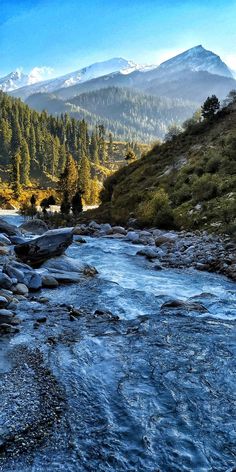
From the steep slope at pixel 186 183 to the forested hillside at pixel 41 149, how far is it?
50.9m

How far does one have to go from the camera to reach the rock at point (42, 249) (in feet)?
55.9

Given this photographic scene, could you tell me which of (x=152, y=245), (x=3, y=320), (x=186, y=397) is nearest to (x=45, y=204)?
(x=152, y=245)

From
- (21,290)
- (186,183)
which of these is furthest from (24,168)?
(21,290)

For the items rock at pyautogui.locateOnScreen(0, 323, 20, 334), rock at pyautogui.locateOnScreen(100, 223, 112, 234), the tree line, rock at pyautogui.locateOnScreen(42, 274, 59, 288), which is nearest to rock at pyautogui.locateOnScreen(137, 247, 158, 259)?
rock at pyautogui.locateOnScreen(42, 274, 59, 288)

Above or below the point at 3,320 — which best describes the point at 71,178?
above

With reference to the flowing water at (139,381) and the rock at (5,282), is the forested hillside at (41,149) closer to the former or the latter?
the rock at (5,282)

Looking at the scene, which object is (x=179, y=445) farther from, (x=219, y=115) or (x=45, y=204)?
(x=45, y=204)

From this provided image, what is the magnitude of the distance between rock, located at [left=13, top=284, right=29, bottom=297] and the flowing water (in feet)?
2.72

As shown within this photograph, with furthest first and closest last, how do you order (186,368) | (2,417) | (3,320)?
(3,320) < (186,368) < (2,417)

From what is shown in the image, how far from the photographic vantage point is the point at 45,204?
6412 centimetres

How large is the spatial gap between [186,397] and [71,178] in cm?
7846

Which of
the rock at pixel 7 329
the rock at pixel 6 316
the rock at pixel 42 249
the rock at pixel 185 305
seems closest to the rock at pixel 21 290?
the rock at pixel 6 316

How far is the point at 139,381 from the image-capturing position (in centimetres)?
759

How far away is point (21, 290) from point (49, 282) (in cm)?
148
